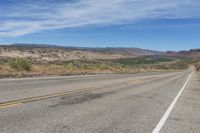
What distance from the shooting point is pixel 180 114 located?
41.4 ft

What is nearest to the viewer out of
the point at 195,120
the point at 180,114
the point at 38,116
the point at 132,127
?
the point at 132,127

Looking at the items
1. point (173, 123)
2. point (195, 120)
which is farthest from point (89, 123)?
point (195, 120)

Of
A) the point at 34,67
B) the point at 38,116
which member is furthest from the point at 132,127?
the point at 34,67

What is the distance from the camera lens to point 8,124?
351 inches

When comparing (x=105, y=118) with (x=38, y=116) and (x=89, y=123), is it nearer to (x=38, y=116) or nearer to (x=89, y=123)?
(x=89, y=123)

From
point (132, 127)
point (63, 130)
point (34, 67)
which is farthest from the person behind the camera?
point (34, 67)

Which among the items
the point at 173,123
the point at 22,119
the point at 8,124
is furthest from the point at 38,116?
the point at 173,123

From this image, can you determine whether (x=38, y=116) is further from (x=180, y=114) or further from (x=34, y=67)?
(x=34, y=67)

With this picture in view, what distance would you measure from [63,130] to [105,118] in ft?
7.46

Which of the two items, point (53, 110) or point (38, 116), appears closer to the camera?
point (38, 116)

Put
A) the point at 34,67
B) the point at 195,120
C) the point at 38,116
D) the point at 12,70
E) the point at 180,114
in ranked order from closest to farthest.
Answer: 1. the point at 38,116
2. the point at 195,120
3. the point at 180,114
4. the point at 12,70
5. the point at 34,67

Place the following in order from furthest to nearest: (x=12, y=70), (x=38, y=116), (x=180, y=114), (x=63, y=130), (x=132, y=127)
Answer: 1. (x=12, y=70)
2. (x=180, y=114)
3. (x=38, y=116)
4. (x=132, y=127)
5. (x=63, y=130)

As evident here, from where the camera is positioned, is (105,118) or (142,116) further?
(142,116)

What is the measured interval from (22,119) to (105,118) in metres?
2.26
